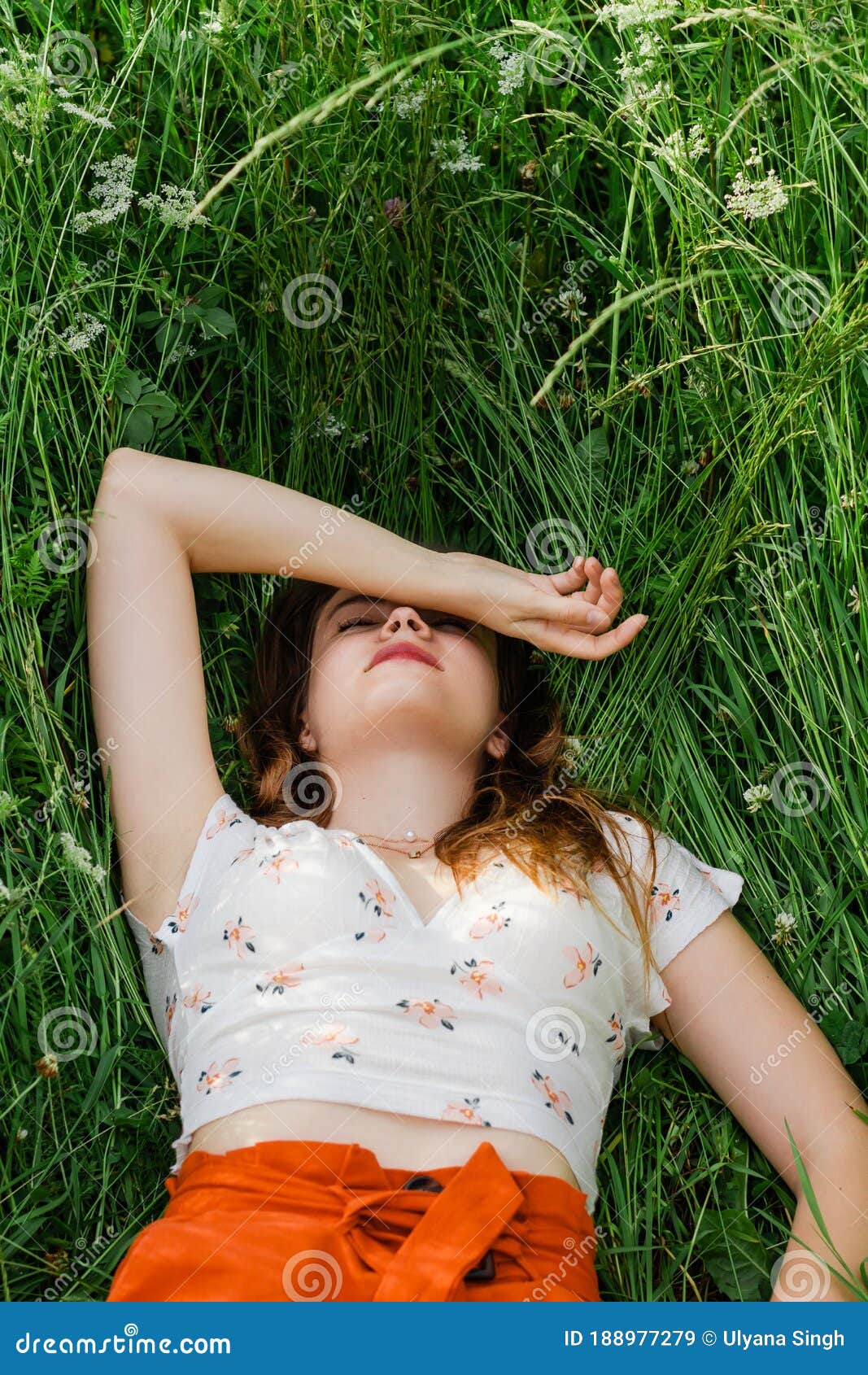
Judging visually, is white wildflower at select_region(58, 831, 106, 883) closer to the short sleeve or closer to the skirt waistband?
the skirt waistband

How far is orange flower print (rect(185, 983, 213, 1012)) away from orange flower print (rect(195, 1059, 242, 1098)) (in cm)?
9

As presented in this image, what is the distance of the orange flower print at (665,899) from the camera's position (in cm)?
207

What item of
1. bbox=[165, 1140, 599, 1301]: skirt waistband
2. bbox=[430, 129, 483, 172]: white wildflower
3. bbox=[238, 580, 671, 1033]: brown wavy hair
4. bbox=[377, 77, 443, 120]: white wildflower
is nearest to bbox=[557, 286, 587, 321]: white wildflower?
bbox=[430, 129, 483, 172]: white wildflower

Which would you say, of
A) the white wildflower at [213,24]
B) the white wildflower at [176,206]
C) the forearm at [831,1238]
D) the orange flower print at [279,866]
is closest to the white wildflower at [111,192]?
the white wildflower at [176,206]

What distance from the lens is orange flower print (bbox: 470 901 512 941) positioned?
76.1 inches

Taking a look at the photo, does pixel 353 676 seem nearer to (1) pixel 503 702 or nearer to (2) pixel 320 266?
(1) pixel 503 702

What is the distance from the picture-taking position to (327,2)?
2336 millimetres

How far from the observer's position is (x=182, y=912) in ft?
6.63

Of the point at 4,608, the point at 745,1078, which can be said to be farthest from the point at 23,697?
the point at 745,1078

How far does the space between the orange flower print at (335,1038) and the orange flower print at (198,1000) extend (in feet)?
0.64

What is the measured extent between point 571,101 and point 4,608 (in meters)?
1.65

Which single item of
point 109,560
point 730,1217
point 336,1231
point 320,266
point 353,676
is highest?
point 320,266

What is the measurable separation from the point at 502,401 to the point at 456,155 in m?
0.50

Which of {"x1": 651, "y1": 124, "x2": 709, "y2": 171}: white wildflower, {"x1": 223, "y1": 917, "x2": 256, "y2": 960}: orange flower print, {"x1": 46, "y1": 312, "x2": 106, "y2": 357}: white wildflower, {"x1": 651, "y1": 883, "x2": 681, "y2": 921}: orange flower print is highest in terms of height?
{"x1": 651, "y1": 124, "x2": 709, "y2": 171}: white wildflower
